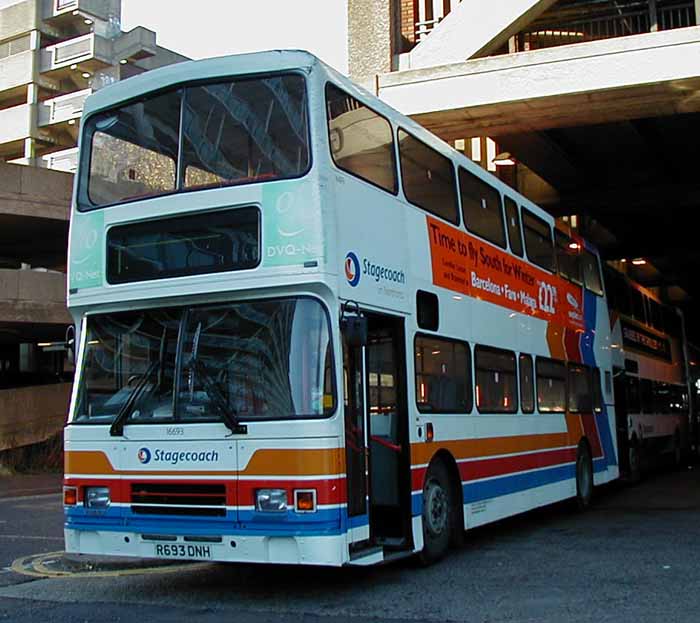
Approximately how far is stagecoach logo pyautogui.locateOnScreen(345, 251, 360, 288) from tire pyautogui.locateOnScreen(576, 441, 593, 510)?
24.6ft

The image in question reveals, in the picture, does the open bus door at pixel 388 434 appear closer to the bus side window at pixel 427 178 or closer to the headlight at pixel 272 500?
the headlight at pixel 272 500

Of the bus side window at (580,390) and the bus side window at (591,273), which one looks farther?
the bus side window at (591,273)

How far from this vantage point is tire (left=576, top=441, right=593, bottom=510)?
14672 mm

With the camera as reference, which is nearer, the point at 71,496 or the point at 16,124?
the point at 71,496

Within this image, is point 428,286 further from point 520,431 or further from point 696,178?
point 696,178

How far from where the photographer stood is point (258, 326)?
7926 mm

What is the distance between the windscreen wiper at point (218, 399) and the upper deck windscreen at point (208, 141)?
153 cm

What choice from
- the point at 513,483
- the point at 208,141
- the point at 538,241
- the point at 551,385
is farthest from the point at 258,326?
the point at 538,241

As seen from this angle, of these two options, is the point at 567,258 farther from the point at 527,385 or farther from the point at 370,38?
the point at 370,38

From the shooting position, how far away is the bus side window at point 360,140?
844cm

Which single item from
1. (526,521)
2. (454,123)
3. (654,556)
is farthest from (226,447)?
(454,123)

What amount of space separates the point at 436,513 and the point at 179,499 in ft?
9.68

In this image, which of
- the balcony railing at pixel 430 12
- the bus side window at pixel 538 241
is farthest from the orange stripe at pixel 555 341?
the balcony railing at pixel 430 12

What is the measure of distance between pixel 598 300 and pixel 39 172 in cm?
1533
